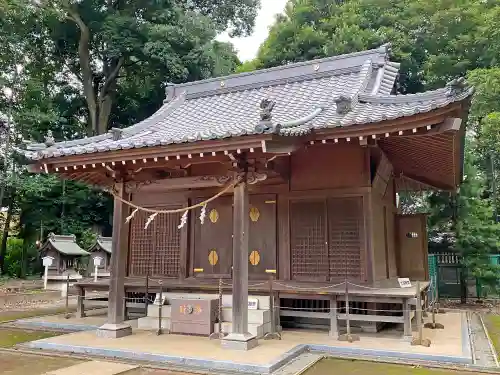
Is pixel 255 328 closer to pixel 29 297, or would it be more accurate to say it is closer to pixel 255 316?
pixel 255 316

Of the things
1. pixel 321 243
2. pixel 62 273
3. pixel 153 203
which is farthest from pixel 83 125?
pixel 321 243

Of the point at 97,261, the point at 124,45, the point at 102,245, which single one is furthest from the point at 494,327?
the point at 124,45

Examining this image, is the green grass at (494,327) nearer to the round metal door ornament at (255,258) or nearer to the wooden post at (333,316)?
the wooden post at (333,316)

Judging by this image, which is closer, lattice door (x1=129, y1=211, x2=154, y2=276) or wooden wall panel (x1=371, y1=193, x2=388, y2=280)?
wooden wall panel (x1=371, y1=193, x2=388, y2=280)

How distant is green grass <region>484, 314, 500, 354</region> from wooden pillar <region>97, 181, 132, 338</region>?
631 centimetres

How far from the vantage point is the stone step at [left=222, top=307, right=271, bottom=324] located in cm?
736

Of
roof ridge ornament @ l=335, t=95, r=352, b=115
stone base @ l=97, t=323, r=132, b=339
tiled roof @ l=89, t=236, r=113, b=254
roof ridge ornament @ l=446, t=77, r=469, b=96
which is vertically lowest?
stone base @ l=97, t=323, r=132, b=339

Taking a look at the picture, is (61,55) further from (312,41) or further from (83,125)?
(312,41)

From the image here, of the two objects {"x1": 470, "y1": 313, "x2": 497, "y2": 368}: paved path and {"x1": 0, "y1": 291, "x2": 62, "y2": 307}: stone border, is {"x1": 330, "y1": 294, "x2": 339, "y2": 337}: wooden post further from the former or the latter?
{"x1": 0, "y1": 291, "x2": 62, "y2": 307}: stone border

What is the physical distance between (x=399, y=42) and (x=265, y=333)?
63.7 ft

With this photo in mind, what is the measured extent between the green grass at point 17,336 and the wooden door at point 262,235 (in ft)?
13.5

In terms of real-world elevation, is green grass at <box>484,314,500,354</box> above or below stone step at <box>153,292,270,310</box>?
below

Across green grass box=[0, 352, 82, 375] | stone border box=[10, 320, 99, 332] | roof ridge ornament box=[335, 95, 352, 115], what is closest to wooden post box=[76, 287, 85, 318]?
stone border box=[10, 320, 99, 332]

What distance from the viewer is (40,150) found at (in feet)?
24.8
